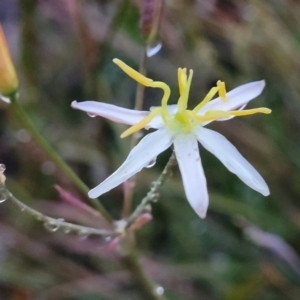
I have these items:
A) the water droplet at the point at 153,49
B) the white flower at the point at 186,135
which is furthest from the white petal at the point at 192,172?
the water droplet at the point at 153,49

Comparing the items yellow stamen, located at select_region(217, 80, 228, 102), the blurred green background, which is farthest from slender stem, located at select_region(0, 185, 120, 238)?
the blurred green background

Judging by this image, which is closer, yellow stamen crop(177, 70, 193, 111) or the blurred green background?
yellow stamen crop(177, 70, 193, 111)

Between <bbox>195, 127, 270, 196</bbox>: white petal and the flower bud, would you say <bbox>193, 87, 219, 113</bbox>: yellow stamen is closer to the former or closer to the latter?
<bbox>195, 127, 270, 196</bbox>: white petal

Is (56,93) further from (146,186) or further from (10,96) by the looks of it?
(10,96)

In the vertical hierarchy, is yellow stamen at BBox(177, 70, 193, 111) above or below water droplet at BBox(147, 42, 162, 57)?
above

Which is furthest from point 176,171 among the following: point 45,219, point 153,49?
point 45,219

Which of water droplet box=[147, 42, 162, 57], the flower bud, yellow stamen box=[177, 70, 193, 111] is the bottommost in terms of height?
the flower bud

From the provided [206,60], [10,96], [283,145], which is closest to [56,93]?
[206,60]

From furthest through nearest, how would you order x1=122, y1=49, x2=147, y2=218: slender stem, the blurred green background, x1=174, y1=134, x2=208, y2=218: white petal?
the blurred green background < x1=122, y1=49, x2=147, y2=218: slender stem < x1=174, y1=134, x2=208, y2=218: white petal
